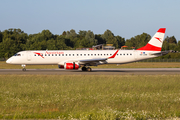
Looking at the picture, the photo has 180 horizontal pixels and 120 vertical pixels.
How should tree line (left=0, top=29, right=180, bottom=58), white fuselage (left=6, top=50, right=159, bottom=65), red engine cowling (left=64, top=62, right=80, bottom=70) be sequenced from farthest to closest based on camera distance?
1. tree line (left=0, top=29, right=180, bottom=58)
2. white fuselage (left=6, top=50, right=159, bottom=65)
3. red engine cowling (left=64, top=62, right=80, bottom=70)

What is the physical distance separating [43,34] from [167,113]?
159874 millimetres

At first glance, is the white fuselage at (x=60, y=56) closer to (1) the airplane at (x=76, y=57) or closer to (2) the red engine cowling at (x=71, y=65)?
(1) the airplane at (x=76, y=57)

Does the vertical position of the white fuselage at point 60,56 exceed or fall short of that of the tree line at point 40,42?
it falls short

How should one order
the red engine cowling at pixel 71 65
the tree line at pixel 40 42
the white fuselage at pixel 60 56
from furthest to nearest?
1. the tree line at pixel 40 42
2. the white fuselage at pixel 60 56
3. the red engine cowling at pixel 71 65

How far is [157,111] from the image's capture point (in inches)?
425

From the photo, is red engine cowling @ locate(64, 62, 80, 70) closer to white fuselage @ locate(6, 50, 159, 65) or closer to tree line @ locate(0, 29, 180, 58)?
white fuselage @ locate(6, 50, 159, 65)

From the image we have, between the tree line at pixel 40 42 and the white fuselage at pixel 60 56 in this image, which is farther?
the tree line at pixel 40 42

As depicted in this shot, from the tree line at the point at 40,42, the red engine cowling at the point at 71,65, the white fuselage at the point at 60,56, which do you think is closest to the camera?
the red engine cowling at the point at 71,65

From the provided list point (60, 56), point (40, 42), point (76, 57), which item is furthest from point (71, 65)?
point (40, 42)

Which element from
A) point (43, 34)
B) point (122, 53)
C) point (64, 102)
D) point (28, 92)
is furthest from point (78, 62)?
point (43, 34)

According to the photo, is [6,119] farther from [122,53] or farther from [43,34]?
[43,34]

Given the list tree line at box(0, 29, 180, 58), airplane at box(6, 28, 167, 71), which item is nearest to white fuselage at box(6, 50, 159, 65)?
airplane at box(6, 28, 167, 71)

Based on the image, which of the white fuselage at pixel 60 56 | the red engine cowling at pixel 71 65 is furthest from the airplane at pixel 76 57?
the red engine cowling at pixel 71 65

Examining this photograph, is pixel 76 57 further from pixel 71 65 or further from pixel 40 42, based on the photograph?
pixel 40 42
